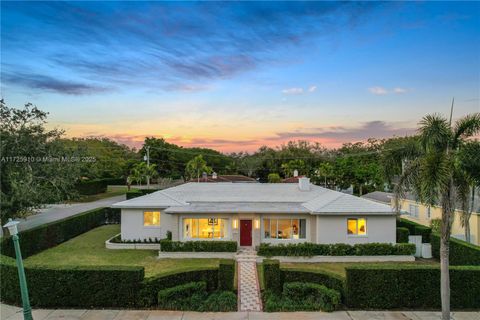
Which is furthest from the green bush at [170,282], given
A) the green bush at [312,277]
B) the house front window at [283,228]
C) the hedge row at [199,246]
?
the house front window at [283,228]

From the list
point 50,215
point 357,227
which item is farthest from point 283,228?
point 50,215

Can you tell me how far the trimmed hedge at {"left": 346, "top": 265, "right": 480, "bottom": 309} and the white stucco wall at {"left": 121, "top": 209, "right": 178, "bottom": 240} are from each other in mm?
14217

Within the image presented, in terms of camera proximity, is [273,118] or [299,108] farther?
[273,118]

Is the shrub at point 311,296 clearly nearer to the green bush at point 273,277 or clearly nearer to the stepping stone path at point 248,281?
the green bush at point 273,277

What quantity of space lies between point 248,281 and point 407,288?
272 inches

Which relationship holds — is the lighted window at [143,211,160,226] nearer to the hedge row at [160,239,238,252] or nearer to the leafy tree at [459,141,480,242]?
the hedge row at [160,239,238,252]

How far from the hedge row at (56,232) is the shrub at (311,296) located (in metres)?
15.1

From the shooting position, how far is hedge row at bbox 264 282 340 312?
12992 mm

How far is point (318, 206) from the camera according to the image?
22.3m

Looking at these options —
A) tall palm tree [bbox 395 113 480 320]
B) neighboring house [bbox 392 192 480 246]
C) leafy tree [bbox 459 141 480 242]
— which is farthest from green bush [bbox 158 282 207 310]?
neighboring house [bbox 392 192 480 246]

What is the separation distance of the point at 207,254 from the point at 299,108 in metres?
17.9

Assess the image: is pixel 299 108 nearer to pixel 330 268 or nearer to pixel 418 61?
pixel 418 61

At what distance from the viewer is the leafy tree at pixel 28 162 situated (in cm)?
2061

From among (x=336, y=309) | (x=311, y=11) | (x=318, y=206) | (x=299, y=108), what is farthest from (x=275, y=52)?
(x=336, y=309)
